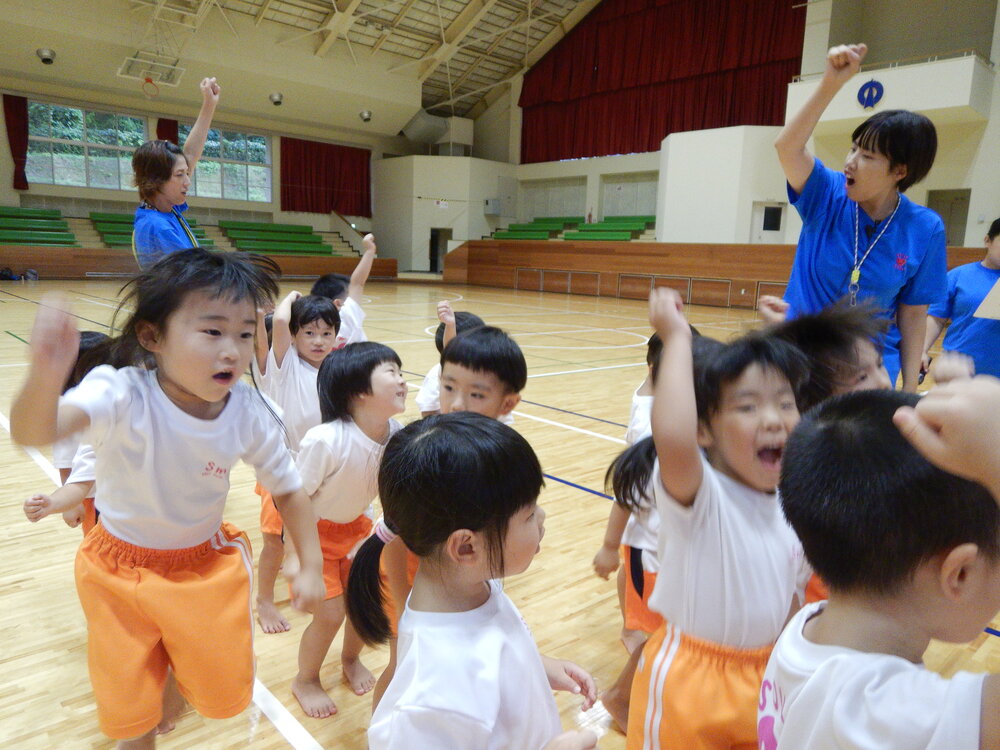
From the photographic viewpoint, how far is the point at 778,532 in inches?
50.8

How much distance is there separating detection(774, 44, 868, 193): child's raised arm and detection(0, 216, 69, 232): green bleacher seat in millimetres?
17548

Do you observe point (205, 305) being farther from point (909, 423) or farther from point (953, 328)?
point (953, 328)

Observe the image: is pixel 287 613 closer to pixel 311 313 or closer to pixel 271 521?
pixel 271 521

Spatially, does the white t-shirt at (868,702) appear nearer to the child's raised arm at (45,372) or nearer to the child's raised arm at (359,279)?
the child's raised arm at (45,372)

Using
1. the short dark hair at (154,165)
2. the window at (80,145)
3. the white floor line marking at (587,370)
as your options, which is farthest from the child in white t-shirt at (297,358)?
the window at (80,145)

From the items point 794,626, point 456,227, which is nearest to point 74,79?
point 456,227

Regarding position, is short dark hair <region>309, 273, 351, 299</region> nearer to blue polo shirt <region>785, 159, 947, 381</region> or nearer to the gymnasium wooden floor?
the gymnasium wooden floor

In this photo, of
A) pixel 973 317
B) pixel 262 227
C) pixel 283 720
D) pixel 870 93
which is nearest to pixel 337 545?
pixel 283 720

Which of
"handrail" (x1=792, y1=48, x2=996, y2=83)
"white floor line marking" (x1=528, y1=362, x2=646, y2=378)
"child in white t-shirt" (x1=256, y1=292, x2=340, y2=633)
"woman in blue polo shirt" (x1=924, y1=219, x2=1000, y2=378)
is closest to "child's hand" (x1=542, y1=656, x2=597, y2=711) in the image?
"child in white t-shirt" (x1=256, y1=292, x2=340, y2=633)

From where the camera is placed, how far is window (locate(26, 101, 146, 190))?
16547 mm

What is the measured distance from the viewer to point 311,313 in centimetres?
261

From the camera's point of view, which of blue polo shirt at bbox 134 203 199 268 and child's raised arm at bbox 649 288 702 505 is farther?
blue polo shirt at bbox 134 203 199 268

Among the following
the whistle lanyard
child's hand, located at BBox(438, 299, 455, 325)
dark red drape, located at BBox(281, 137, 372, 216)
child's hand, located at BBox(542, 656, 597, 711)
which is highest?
dark red drape, located at BBox(281, 137, 372, 216)

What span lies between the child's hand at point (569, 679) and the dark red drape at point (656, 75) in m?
17.2
